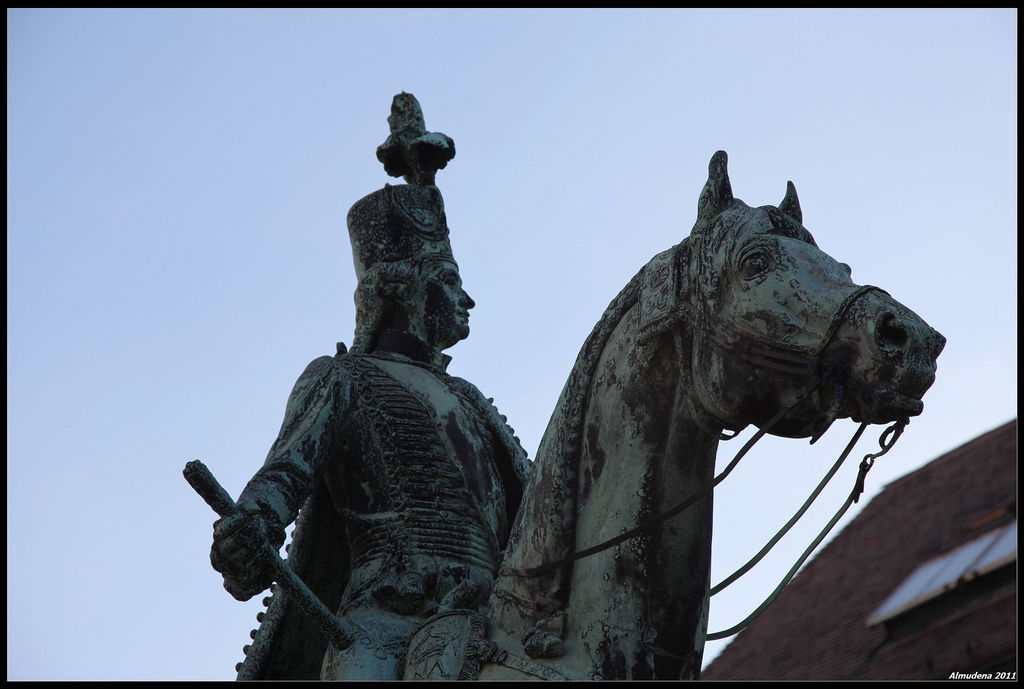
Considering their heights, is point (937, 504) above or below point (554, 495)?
above

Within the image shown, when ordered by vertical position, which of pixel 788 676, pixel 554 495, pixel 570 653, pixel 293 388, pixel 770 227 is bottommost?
pixel 570 653

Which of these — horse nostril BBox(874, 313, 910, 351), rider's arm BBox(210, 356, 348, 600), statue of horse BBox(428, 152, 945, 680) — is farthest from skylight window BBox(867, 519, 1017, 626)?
horse nostril BBox(874, 313, 910, 351)

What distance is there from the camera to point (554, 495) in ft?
17.4

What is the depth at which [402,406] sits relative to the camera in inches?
260

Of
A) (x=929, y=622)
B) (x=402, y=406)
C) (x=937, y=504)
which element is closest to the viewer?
(x=402, y=406)

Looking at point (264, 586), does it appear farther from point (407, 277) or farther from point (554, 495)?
point (407, 277)

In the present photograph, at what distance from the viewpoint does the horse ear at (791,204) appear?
18.4ft

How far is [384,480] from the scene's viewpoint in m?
6.44

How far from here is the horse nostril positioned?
4.84 metres

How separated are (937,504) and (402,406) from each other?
1575 cm

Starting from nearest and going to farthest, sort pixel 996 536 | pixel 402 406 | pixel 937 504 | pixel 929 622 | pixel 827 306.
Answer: pixel 827 306, pixel 402 406, pixel 929 622, pixel 996 536, pixel 937 504

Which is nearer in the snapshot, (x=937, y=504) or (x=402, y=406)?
(x=402, y=406)

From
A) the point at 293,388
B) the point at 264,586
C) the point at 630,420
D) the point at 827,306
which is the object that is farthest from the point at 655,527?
the point at 293,388

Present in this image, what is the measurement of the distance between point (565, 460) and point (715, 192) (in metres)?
0.92
